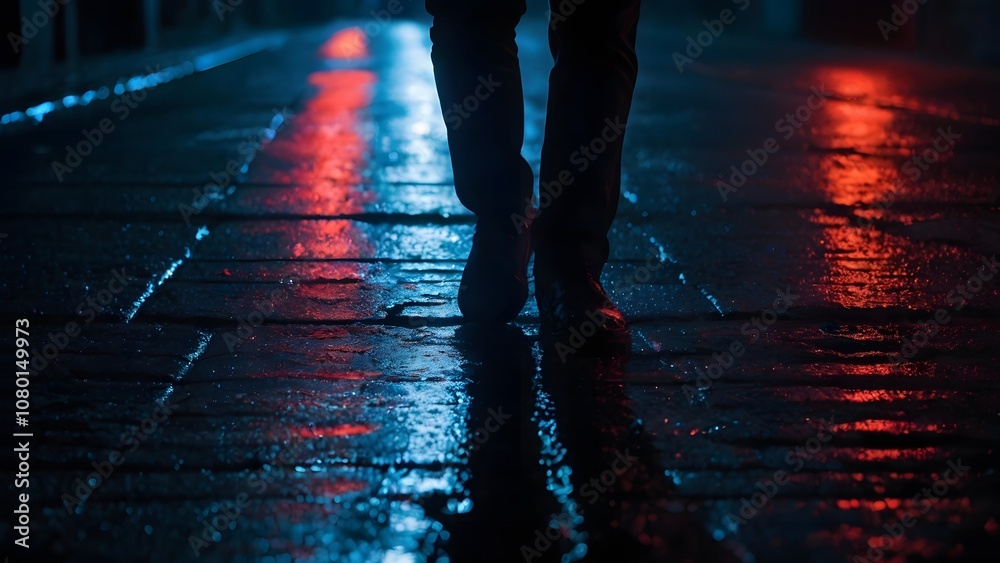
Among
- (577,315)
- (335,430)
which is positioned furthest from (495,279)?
(335,430)

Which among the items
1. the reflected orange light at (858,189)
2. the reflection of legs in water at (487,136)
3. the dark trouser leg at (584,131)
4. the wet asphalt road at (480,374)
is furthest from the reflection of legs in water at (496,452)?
the reflected orange light at (858,189)

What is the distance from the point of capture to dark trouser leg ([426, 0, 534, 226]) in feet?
7.55

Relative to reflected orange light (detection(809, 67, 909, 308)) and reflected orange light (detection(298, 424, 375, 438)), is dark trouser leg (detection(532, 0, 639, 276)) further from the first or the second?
reflected orange light (detection(298, 424, 375, 438))

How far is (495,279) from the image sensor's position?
2.31m

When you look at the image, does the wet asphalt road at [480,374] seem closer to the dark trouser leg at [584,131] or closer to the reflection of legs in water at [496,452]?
the reflection of legs in water at [496,452]

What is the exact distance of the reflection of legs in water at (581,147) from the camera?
227cm

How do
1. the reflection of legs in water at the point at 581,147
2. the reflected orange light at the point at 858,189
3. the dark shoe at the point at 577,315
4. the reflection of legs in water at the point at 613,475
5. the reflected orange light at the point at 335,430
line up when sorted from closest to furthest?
1. the reflection of legs in water at the point at 613,475
2. the reflected orange light at the point at 335,430
3. the dark shoe at the point at 577,315
4. the reflection of legs in water at the point at 581,147
5. the reflected orange light at the point at 858,189

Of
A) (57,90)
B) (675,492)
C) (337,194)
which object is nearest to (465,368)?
(675,492)

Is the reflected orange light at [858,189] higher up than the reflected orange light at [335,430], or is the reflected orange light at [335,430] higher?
the reflected orange light at [335,430]

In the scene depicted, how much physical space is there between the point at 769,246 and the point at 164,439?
1931mm

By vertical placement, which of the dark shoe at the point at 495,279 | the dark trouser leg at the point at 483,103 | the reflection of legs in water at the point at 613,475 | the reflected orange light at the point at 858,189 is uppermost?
the dark trouser leg at the point at 483,103

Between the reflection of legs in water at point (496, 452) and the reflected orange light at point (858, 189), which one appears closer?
the reflection of legs in water at point (496, 452)

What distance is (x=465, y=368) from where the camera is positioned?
79.1 inches

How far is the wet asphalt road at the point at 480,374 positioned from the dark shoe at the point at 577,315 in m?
0.05
